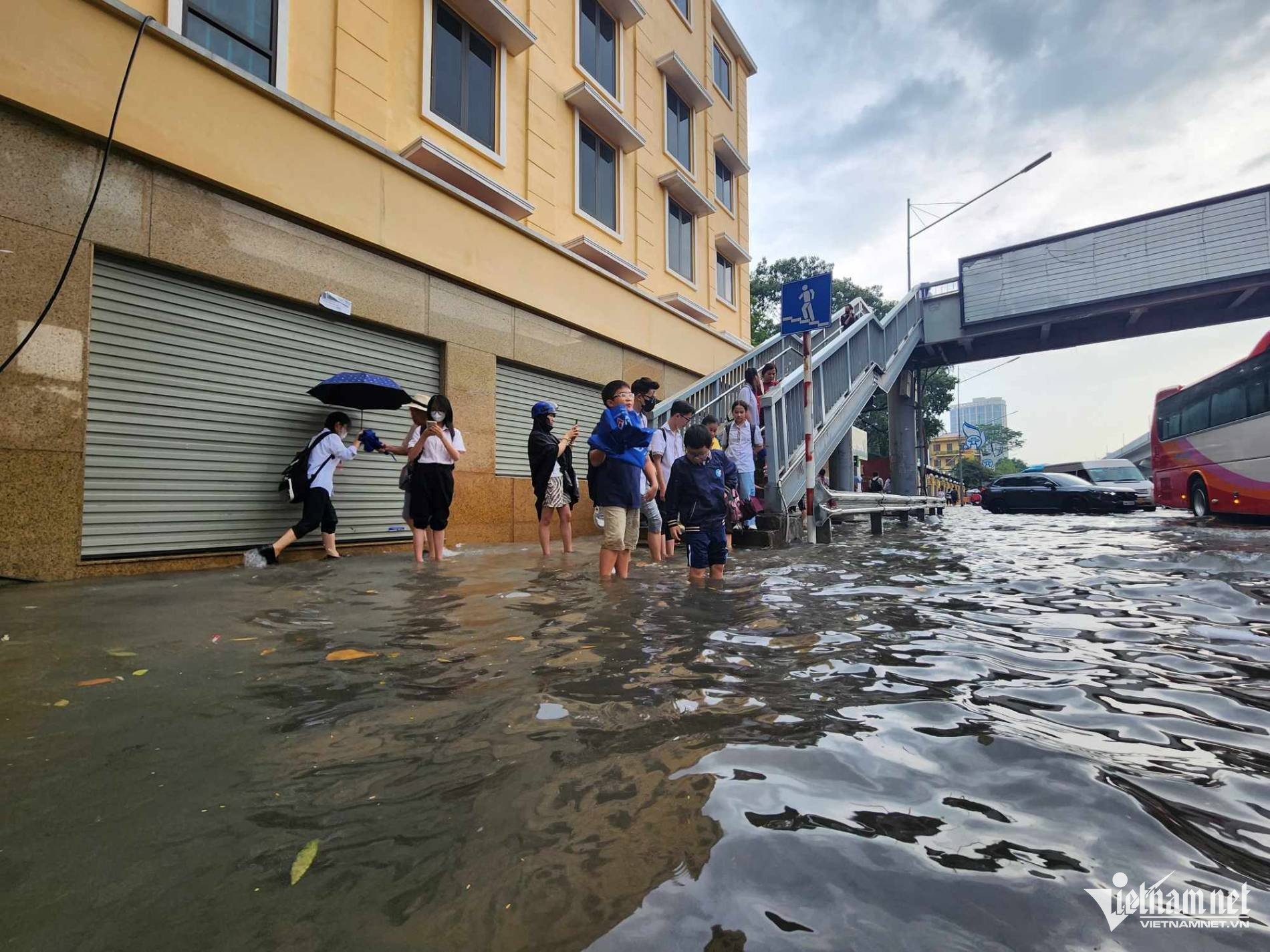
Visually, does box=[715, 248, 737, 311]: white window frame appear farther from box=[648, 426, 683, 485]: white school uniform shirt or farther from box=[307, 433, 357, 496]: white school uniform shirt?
box=[307, 433, 357, 496]: white school uniform shirt

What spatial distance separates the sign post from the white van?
45.9 ft

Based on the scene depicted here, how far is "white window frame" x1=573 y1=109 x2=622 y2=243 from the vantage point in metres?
12.1

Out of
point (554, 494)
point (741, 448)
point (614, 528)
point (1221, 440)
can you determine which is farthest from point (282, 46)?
point (1221, 440)

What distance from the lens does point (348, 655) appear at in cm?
296

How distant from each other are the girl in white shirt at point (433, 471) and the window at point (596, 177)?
293 inches

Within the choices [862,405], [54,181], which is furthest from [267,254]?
[862,405]

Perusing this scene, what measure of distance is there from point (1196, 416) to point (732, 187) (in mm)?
13361

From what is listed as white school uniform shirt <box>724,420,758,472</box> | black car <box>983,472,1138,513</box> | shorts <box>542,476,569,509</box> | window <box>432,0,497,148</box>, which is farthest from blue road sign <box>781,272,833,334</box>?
black car <box>983,472,1138,513</box>

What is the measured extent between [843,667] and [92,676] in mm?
3198

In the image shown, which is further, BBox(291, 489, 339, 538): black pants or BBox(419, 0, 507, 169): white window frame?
BBox(419, 0, 507, 169): white window frame

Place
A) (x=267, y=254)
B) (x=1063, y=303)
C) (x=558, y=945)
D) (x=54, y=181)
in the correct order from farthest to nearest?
(x=1063, y=303) → (x=267, y=254) → (x=54, y=181) → (x=558, y=945)

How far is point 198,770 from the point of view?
177cm

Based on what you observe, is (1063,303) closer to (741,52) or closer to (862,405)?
(862,405)

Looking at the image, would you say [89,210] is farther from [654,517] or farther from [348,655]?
[654,517]
